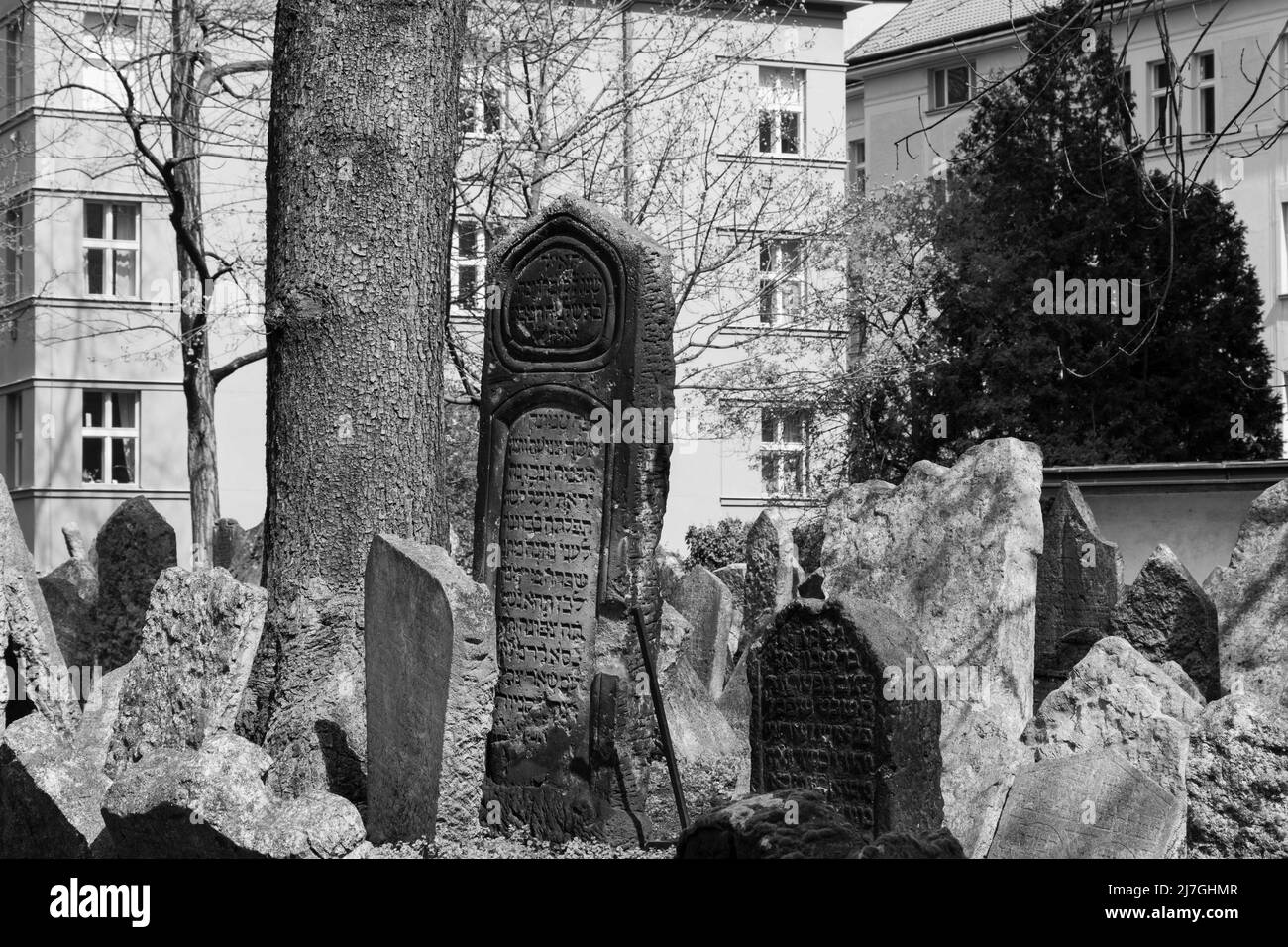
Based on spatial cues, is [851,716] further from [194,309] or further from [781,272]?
[781,272]

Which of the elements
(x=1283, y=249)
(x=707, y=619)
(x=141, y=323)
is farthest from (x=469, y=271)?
(x=1283, y=249)

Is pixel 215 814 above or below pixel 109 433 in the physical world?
below

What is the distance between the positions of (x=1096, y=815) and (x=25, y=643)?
5.56 metres

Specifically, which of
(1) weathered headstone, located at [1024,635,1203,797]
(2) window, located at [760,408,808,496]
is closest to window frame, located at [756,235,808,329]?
(2) window, located at [760,408,808,496]

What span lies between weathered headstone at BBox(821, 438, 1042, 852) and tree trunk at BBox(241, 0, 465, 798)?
308 cm

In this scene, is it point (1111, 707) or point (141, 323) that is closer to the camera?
point (1111, 707)

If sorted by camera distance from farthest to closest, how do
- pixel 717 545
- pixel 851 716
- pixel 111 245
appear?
1. pixel 111 245
2. pixel 717 545
3. pixel 851 716

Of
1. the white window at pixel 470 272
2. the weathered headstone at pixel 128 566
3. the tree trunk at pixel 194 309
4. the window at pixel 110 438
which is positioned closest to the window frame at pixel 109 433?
the window at pixel 110 438

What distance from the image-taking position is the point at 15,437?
1196 inches


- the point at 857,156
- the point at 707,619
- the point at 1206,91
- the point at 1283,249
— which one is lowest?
the point at 707,619

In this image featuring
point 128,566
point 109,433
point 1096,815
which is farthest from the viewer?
point 109,433

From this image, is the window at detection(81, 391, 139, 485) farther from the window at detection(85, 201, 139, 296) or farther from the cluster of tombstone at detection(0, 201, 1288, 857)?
the cluster of tombstone at detection(0, 201, 1288, 857)

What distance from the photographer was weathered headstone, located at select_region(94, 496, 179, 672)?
13453mm

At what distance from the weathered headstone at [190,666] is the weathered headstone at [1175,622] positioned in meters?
5.54
